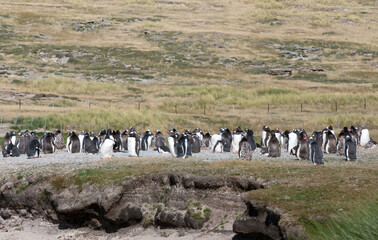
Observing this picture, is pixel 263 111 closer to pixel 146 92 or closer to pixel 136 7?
pixel 146 92

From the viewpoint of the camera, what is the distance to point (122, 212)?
1652 cm

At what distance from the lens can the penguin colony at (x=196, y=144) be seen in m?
23.7

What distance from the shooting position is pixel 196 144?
1127 inches

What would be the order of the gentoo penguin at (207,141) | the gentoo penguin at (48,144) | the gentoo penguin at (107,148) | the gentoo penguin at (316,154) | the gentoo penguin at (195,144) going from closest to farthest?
the gentoo penguin at (316,154) < the gentoo penguin at (107,148) < the gentoo penguin at (48,144) < the gentoo penguin at (195,144) < the gentoo penguin at (207,141)

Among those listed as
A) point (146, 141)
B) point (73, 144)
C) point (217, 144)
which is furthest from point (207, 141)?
point (73, 144)

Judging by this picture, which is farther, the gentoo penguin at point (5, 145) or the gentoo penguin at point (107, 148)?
the gentoo penguin at point (5, 145)

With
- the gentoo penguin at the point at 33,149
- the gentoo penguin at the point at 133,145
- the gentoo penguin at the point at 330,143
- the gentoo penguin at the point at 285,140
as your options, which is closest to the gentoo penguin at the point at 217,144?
the gentoo penguin at the point at 285,140

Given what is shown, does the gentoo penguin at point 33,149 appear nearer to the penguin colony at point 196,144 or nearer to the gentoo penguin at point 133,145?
the penguin colony at point 196,144

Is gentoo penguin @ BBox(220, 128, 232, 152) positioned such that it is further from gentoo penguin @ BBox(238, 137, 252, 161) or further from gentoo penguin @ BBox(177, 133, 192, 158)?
gentoo penguin @ BBox(238, 137, 252, 161)

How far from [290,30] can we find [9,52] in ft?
172

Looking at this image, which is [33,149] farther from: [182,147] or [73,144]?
[182,147]

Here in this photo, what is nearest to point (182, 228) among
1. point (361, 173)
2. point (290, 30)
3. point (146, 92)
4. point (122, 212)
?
point (122, 212)

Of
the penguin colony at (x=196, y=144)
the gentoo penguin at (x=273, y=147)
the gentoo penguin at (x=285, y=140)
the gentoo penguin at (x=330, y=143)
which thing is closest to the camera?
the penguin colony at (x=196, y=144)

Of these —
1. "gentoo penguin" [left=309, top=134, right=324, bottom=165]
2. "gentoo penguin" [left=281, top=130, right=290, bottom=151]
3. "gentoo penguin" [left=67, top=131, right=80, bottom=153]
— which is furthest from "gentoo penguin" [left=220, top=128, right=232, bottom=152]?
"gentoo penguin" [left=309, top=134, right=324, bottom=165]
